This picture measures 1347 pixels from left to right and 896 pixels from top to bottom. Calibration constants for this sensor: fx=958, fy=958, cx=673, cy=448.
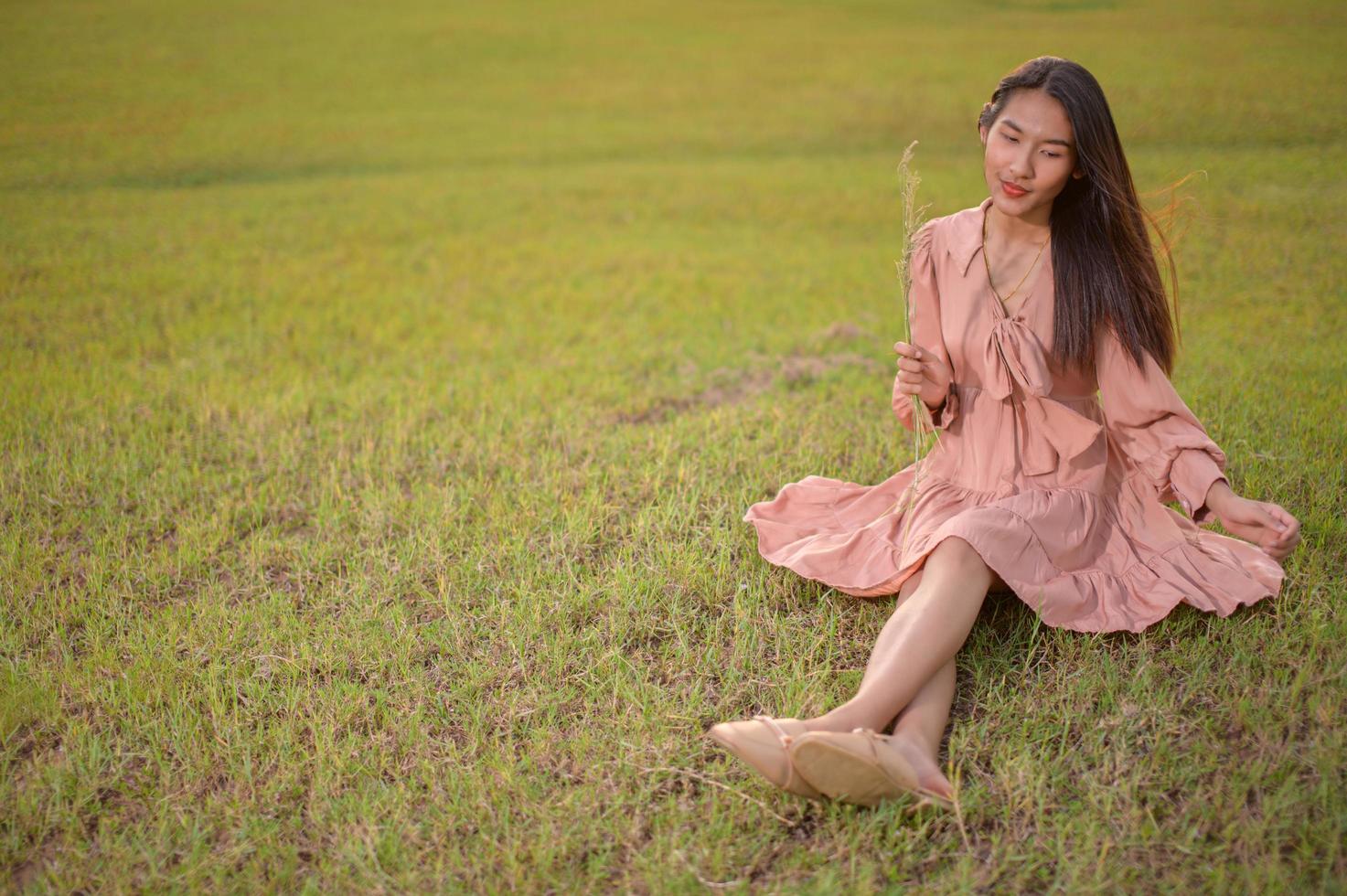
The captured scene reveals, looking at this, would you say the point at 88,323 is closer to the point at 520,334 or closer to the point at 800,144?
the point at 520,334

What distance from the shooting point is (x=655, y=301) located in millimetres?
6645

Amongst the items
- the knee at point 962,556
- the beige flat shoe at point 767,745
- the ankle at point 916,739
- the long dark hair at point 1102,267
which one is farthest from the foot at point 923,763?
the long dark hair at point 1102,267

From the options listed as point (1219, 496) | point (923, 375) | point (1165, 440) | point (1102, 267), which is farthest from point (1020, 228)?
point (1219, 496)

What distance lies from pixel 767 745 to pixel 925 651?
0.49m

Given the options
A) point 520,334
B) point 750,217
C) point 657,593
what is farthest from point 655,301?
point 657,593

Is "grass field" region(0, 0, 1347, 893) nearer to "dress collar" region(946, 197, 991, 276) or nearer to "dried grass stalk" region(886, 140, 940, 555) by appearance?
"dried grass stalk" region(886, 140, 940, 555)

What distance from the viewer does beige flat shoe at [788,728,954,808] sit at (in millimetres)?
Result: 1969

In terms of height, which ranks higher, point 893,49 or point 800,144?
point 893,49

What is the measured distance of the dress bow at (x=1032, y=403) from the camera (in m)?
2.72

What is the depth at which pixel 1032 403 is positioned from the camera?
2828 millimetres

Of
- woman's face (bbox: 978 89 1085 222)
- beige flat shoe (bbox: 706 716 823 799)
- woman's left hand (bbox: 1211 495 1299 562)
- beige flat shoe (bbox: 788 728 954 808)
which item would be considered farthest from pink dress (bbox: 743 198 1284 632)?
beige flat shoe (bbox: 706 716 823 799)

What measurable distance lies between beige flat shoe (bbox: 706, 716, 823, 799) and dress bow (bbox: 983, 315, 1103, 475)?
123cm

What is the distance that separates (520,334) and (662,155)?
621 cm

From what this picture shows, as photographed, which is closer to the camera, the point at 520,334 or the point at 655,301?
the point at 520,334
